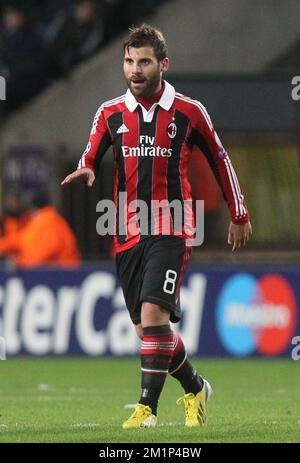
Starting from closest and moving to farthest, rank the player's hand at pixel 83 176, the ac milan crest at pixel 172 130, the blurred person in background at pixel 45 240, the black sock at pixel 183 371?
1. the player's hand at pixel 83 176
2. the ac milan crest at pixel 172 130
3. the black sock at pixel 183 371
4. the blurred person in background at pixel 45 240

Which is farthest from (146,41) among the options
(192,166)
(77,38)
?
(77,38)

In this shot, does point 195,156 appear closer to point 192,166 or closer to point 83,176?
point 192,166

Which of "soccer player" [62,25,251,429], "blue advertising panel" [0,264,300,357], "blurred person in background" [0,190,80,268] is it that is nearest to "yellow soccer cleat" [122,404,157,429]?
"soccer player" [62,25,251,429]

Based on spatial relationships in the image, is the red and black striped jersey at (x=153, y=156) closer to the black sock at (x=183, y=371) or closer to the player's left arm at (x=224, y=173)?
the player's left arm at (x=224, y=173)

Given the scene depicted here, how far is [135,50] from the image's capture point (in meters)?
8.95

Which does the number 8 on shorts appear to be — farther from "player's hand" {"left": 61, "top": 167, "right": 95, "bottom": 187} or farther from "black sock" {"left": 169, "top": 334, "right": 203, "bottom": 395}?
"player's hand" {"left": 61, "top": 167, "right": 95, "bottom": 187}

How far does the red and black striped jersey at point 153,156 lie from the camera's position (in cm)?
904

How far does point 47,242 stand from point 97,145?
342 inches

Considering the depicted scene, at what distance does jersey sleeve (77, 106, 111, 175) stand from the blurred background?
7.67 metres

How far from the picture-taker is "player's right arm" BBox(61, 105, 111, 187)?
8.80 meters

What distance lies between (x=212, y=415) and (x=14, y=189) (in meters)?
9.25

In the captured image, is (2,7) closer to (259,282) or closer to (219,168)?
(259,282)

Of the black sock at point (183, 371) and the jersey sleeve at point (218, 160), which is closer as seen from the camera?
the jersey sleeve at point (218, 160)

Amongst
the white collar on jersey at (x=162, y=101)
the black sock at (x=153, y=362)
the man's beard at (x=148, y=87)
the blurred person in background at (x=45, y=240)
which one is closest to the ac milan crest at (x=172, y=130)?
the white collar on jersey at (x=162, y=101)
